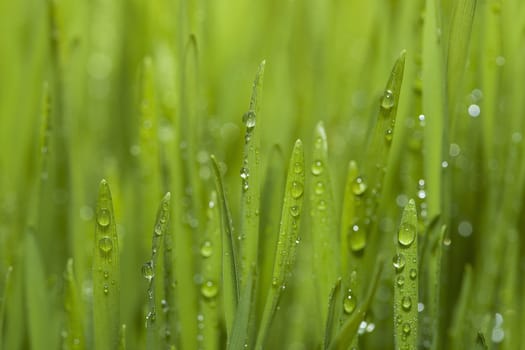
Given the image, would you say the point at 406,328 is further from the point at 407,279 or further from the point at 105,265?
the point at 105,265

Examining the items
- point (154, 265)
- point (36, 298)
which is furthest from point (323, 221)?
point (36, 298)

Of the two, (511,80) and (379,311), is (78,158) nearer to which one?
(379,311)

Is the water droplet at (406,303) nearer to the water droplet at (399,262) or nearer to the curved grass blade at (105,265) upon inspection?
the water droplet at (399,262)

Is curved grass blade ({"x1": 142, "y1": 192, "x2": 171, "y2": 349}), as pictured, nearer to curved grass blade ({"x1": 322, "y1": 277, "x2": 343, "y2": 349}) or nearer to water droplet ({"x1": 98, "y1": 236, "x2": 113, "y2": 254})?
water droplet ({"x1": 98, "y1": 236, "x2": 113, "y2": 254})

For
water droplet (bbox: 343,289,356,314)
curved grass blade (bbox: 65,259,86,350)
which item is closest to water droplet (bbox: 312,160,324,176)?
water droplet (bbox: 343,289,356,314)

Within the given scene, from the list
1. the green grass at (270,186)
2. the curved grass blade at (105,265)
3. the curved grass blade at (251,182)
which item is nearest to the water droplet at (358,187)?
the green grass at (270,186)

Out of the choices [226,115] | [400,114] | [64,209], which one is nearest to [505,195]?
[400,114]

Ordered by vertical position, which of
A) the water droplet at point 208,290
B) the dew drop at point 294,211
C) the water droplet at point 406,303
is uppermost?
the dew drop at point 294,211
